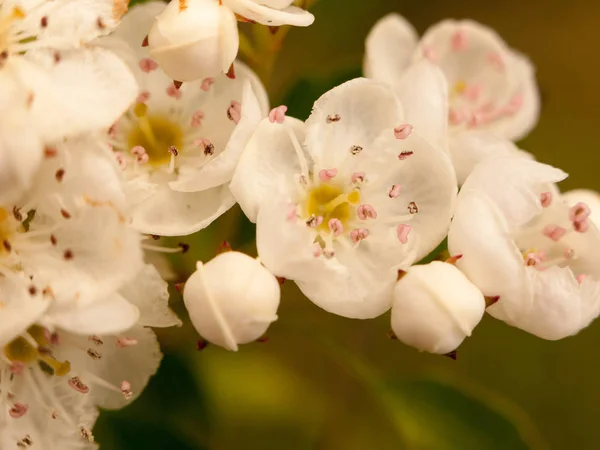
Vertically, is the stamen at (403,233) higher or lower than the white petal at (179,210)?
lower

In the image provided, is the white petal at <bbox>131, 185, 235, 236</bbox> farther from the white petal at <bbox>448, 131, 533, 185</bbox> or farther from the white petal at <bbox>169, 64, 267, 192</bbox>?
the white petal at <bbox>448, 131, 533, 185</bbox>

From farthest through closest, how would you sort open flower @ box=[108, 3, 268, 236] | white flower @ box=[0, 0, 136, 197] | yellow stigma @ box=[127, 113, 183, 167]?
1. yellow stigma @ box=[127, 113, 183, 167]
2. open flower @ box=[108, 3, 268, 236]
3. white flower @ box=[0, 0, 136, 197]

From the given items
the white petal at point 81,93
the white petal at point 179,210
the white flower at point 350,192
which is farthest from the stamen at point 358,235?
the white petal at point 81,93

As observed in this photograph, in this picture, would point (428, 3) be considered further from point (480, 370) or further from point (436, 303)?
point (436, 303)

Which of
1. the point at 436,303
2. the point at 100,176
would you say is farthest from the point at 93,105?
the point at 436,303

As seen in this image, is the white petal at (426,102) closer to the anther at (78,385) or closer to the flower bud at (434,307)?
the flower bud at (434,307)

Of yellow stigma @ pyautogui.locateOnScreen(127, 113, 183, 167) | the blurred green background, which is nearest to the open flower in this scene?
yellow stigma @ pyautogui.locateOnScreen(127, 113, 183, 167)
